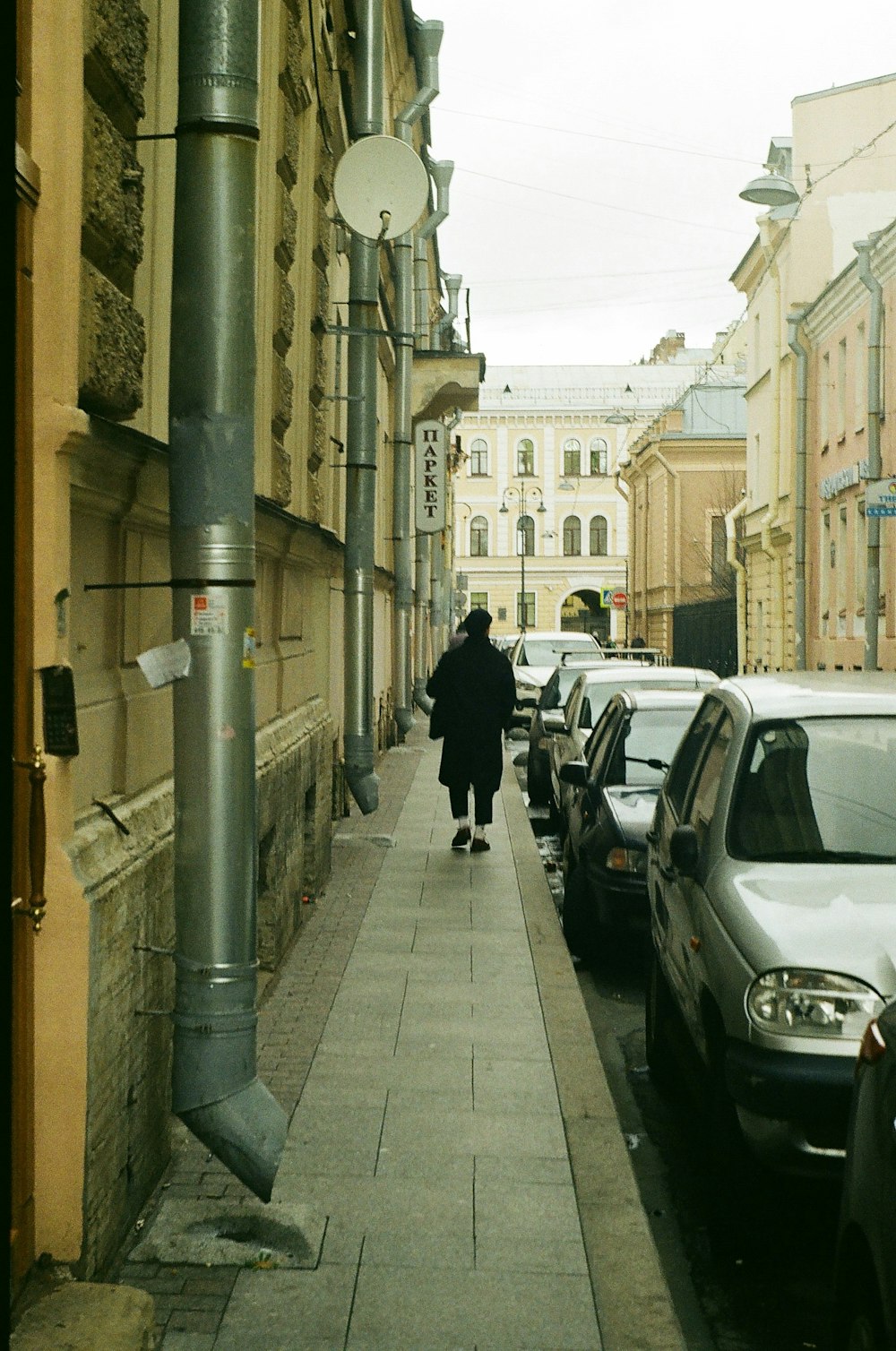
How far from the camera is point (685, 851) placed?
557 cm

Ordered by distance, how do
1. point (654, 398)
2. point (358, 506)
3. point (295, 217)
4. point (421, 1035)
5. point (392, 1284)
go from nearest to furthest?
point (392, 1284), point (421, 1035), point (295, 217), point (358, 506), point (654, 398)

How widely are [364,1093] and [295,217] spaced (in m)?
5.88

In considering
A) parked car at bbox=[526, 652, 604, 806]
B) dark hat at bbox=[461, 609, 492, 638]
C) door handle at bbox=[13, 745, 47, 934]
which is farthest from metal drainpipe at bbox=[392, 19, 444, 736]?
door handle at bbox=[13, 745, 47, 934]

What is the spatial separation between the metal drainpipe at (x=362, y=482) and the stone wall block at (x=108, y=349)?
7.74 m

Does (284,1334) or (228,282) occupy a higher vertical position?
(228,282)

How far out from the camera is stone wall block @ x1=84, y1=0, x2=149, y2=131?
4363 mm

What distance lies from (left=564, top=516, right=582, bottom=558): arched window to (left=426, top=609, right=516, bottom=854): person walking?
70817 mm

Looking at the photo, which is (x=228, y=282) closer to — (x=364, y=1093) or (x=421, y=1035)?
(x=364, y=1093)

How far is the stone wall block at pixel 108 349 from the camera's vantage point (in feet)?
13.8

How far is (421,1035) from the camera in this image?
22.1 feet

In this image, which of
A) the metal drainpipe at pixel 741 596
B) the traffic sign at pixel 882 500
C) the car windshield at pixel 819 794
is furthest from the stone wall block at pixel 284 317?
the metal drainpipe at pixel 741 596

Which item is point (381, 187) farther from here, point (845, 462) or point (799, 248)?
point (799, 248)

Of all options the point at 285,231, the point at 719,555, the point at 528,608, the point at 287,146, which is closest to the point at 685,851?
the point at 285,231

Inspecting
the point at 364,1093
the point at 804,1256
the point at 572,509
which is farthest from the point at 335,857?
the point at 572,509
